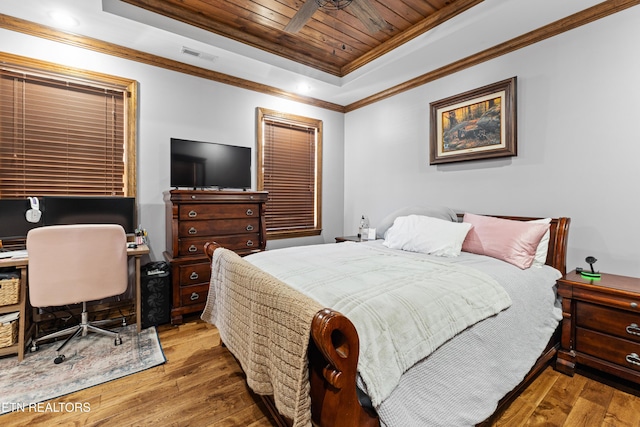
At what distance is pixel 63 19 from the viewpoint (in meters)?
2.41

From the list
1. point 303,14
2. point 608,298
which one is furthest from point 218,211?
point 608,298

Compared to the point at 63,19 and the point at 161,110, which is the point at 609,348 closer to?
the point at 161,110

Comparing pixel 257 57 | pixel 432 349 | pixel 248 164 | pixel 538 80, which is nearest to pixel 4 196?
pixel 248 164

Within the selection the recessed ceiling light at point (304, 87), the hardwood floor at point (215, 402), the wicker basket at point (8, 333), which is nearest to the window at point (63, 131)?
the wicker basket at point (8, 333)

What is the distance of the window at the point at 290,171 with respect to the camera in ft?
12.7

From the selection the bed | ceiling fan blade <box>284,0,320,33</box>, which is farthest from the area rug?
ceiling fan blade <box>284,0,320,33</box>

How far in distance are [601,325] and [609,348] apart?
14 cm

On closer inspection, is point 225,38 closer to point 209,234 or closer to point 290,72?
point 290,72

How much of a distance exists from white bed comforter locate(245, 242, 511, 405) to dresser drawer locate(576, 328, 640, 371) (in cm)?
89

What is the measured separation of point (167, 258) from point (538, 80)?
12.7 feet

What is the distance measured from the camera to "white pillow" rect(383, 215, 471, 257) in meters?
2.39

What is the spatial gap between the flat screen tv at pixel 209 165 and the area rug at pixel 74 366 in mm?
1548

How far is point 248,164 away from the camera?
3.54 meters

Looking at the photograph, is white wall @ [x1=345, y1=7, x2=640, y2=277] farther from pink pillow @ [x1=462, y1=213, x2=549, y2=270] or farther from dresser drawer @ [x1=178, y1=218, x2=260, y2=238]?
dresser drawer @ [x1=178, y1=218, x2=260, y2=238]
